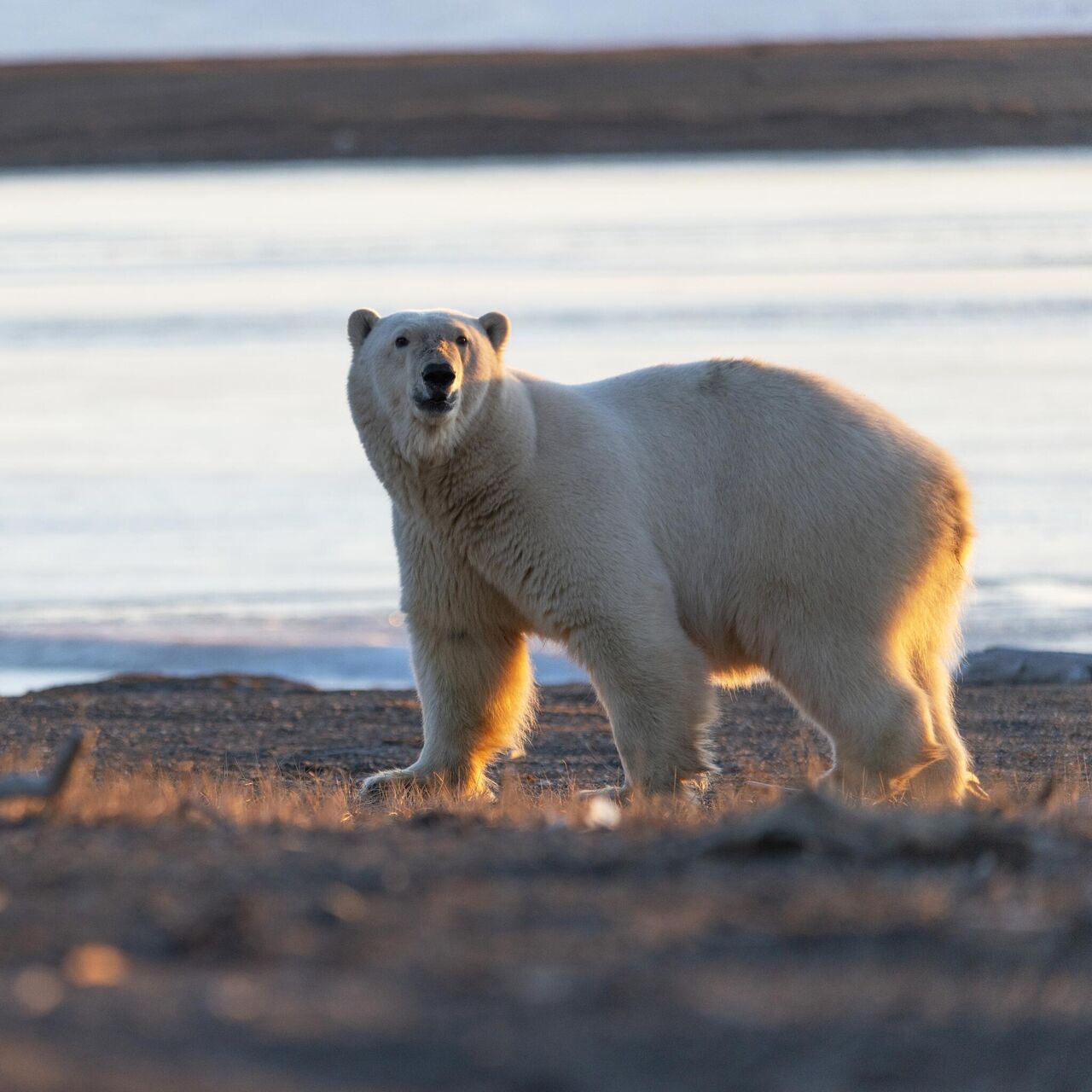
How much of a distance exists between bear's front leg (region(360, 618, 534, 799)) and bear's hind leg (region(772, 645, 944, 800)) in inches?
31.4

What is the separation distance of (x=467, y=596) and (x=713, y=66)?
140 ft

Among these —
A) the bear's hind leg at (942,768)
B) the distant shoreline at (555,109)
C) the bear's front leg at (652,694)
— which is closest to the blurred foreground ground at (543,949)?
the bear's front leg at (652,694)

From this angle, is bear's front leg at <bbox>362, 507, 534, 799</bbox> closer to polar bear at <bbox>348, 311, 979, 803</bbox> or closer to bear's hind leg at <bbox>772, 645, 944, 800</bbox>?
polar bear at <bbox>348, 311, 979, 803</bbox>

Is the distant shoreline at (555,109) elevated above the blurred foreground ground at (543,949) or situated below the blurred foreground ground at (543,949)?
above

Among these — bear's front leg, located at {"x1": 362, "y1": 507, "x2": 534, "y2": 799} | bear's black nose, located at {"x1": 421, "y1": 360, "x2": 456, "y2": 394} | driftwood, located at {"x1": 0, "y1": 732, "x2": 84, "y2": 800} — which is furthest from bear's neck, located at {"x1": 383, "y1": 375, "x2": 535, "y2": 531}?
driftwood, located at {"x1": 0, "y1": 732, "x2": 84, "y2": 800}

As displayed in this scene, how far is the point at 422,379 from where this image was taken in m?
5.12

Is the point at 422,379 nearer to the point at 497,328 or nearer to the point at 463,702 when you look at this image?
the point at 497,328

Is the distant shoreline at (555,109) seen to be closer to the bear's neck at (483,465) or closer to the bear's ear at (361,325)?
the bear's ear at (361,325)

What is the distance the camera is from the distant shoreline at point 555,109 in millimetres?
38844

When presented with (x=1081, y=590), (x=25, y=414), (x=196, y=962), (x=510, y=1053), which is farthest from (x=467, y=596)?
(x=25, y=414)

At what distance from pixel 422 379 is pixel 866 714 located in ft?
5.20

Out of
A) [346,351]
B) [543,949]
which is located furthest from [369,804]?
[346,351]

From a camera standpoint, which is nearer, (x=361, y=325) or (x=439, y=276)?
(x=361, y=325)

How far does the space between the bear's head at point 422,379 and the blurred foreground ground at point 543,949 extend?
1.26 metres
